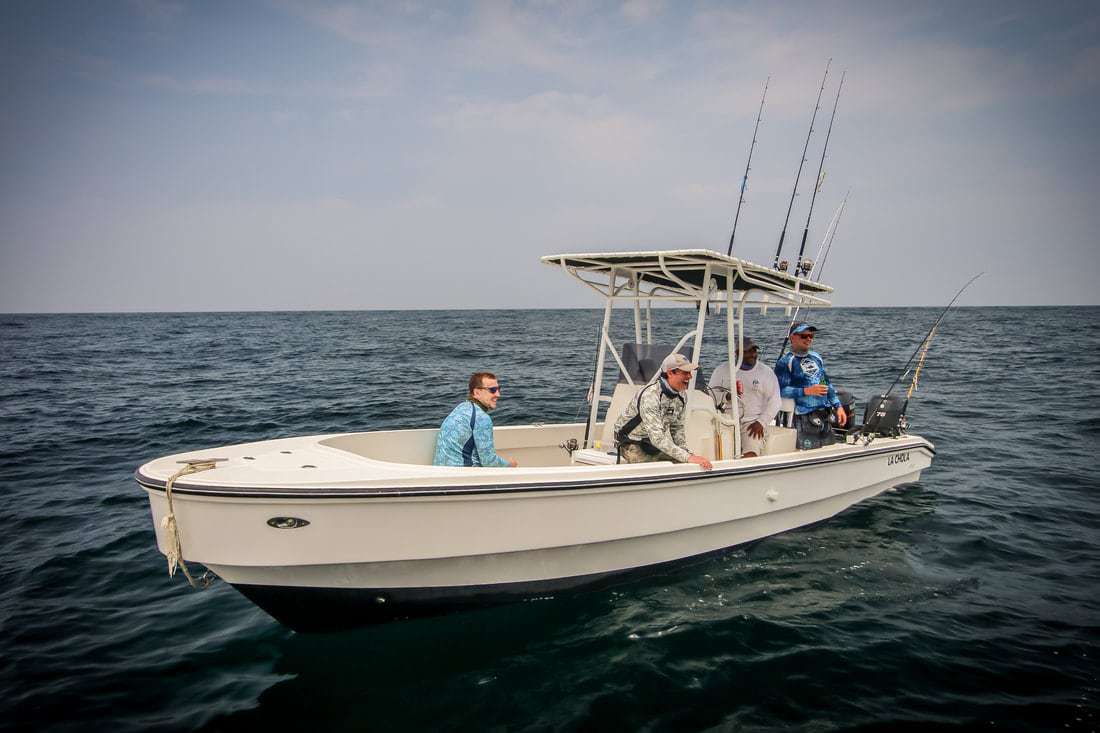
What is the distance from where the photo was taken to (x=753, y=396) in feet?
21.5

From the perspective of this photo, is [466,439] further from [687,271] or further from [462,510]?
[687,271]

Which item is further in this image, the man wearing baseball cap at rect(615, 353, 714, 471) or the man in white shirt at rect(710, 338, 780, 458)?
the man in white shirt at rect(710, 338, 780, 458)

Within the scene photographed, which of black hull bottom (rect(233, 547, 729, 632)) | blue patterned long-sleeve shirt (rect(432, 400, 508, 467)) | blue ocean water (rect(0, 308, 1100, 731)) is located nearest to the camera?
blue ocean water (rect(0, 308, 1100, 731))

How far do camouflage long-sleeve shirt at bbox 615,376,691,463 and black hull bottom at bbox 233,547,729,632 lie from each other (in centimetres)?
135

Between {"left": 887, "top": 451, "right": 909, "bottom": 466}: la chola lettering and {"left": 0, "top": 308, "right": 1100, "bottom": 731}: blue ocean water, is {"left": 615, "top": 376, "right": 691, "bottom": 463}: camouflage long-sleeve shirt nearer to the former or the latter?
{"left": 0, "top": 308, "right": 1100, "bottom": 731}: blue ocean water

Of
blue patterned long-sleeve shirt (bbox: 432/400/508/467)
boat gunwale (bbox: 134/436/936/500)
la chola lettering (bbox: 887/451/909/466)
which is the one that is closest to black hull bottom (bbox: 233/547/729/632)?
boat gunwale (bbox: 134/436/936/500)

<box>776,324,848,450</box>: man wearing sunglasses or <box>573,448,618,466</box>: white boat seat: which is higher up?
<box>776,324,848,450</box>: man wearing sunglasses

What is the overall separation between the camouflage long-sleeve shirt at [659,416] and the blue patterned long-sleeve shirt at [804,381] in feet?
6.71

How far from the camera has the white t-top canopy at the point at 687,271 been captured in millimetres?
Answer: 5457

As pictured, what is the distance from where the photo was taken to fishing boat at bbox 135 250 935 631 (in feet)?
12.7

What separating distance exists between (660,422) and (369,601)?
272cm

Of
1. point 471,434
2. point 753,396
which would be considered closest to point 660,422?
point 471,434

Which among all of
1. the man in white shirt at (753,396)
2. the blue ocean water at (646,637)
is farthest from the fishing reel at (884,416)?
the man in white shirt at (753,396)

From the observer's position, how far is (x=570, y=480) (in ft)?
14.4
